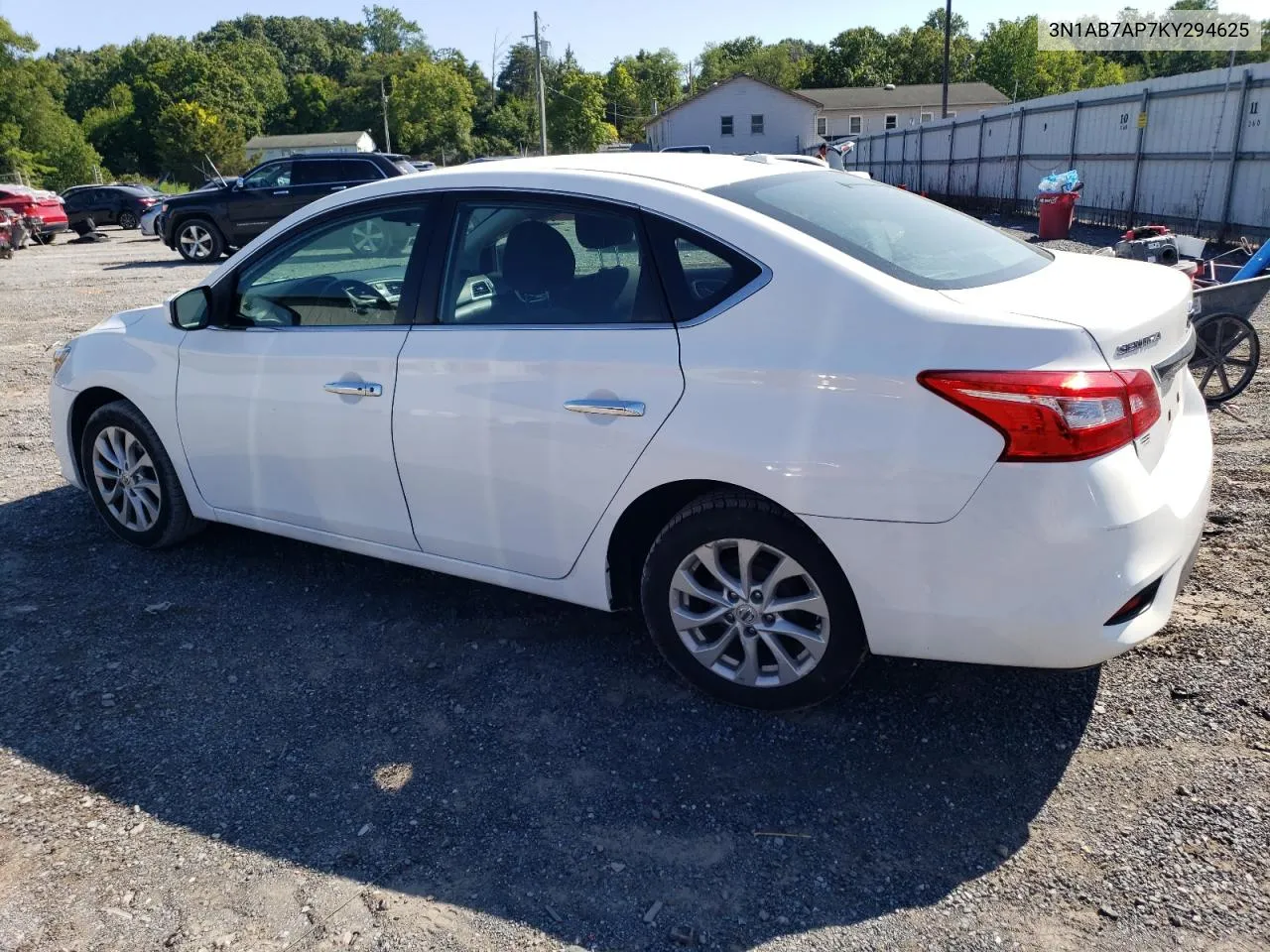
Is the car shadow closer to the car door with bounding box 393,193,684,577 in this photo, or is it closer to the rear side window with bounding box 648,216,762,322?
the car door with bounding box 393,193,684,577

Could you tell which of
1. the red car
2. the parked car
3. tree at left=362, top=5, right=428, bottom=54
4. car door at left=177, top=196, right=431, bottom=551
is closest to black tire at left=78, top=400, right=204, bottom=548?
car door at left=177, top=196, right=431, bottom=551

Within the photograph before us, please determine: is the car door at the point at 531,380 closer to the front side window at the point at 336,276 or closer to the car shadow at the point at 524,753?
the front side window at the point at 336,276

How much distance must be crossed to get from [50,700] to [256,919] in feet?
5.25

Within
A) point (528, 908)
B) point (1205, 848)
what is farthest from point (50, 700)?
point (1205, 848)

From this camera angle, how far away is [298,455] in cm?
404

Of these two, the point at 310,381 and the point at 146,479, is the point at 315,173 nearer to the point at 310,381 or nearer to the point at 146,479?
the point at 146,479

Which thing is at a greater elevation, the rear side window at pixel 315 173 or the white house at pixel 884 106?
the white house at pixel 884 106

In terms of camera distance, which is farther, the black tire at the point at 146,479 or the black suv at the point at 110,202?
the black suv at the point at 110,202

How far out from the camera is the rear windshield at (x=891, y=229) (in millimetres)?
3072

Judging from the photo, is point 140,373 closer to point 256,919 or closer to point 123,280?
point 256,919

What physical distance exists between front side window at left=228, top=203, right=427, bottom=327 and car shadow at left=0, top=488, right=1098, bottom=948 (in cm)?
123

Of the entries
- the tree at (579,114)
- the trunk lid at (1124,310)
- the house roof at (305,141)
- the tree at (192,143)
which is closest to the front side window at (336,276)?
the trunk lid at (1124,310)

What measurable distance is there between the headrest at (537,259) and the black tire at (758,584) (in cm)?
97

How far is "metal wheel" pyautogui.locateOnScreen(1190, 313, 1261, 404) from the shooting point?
20.1 ft
